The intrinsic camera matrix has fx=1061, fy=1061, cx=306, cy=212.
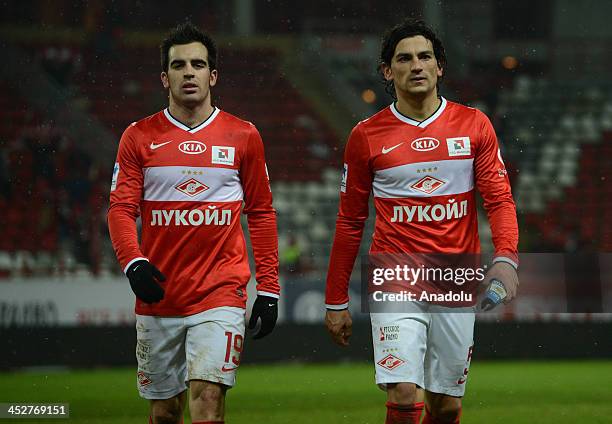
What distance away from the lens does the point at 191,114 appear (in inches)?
195

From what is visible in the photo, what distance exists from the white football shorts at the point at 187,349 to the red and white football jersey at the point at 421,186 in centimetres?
52

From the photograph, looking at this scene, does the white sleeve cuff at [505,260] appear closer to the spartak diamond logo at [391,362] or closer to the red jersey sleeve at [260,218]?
the spartak diamond logo at [391,362]

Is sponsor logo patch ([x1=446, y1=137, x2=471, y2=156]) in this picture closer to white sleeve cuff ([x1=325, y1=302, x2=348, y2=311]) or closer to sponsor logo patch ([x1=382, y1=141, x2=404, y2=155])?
sponsor logo patch ([x1=382, y1=141, x2=404, y2=155])

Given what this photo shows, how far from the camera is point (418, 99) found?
4883 millimetres

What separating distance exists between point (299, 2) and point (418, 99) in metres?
11.2

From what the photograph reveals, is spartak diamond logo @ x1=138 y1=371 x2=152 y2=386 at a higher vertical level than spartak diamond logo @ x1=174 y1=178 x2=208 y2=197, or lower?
lower

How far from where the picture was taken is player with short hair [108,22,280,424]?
4.66 m

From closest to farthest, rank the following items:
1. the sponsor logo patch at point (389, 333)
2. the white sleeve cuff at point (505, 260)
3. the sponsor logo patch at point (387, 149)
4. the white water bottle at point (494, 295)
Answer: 1. the white water bottle at point (494, 295)
2. the white sleeve cuff at point (505, 260)
3. the sponsor logo patch at point (389, 333)
4. the sponsor logo patch at point (387, 149)

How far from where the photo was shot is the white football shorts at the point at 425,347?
455cm

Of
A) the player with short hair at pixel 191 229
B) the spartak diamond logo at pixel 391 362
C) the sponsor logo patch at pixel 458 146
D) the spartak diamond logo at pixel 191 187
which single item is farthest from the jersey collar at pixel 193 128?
the spartak diamond logo at pixel 391 362

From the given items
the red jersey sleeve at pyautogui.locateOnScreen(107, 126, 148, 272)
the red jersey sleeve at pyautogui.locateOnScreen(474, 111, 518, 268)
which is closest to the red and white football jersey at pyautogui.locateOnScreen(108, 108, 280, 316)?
the red jersey sleeve at pyautogui.locateOnScreen(107, 126, 148, 272)

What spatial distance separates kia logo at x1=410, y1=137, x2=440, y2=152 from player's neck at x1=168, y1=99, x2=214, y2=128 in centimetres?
98

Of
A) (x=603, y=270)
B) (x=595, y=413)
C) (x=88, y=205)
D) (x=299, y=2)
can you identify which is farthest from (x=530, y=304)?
(x=299, y=2)

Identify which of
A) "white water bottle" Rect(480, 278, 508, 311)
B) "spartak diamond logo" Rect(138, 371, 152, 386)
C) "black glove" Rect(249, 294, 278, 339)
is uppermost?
"white water bottle" Rect(480, 278, 508, 311)
